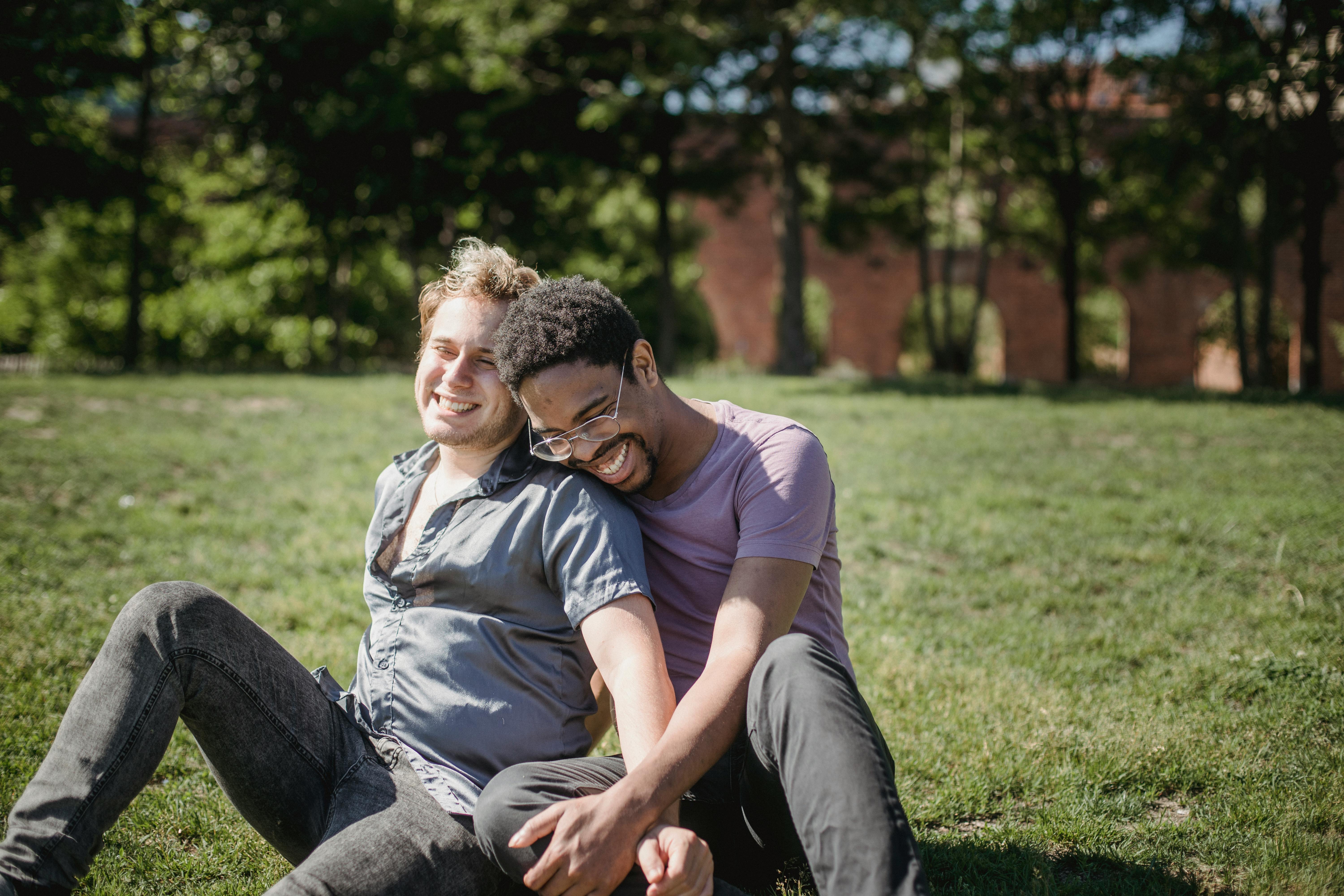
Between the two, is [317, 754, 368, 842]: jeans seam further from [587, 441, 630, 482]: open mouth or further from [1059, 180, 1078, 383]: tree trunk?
[1059, 180, 1078, 383]: tree trunk

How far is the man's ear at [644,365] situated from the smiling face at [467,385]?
1.22 ft

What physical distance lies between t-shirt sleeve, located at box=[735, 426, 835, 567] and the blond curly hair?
84 cm

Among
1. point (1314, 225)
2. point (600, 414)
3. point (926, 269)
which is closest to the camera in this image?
point (600, 414)

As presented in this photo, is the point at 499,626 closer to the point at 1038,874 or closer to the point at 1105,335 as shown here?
the point at 1038,874

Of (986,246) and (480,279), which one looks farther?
(986,246)

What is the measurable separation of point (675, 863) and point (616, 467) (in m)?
0.99

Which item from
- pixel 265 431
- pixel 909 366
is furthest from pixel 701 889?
pixel 909 366

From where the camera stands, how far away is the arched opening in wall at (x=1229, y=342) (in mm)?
29453

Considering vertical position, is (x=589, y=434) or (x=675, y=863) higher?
(x=589, y=434)

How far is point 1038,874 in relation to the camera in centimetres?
258

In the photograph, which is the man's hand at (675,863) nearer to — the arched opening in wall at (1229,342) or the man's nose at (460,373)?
the man's nose at (460,373)

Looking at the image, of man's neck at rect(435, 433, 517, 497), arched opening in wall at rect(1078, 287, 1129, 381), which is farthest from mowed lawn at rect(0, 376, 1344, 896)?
arched opening in wall at rect(1078, 287, 1129, 381)

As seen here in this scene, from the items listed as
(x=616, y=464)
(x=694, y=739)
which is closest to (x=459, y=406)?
(x=616, y=464)

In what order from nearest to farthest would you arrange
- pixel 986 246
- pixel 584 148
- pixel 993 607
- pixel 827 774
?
pixel 827 774 → pixel 993 607 → pixel 584 148 → pixel 986 246
